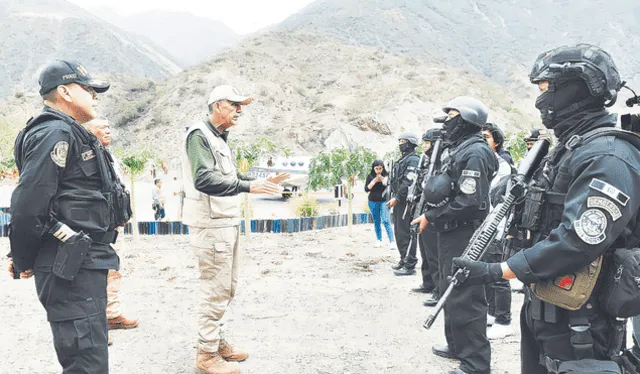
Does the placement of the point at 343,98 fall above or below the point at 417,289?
above

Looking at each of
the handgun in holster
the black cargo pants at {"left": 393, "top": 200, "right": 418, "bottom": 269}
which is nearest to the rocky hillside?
the black cargo pants at {"left": 393, "top": 200, "right": 418, "bottom": 269}

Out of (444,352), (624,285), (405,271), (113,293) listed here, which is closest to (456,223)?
(444,352)

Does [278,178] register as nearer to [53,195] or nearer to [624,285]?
[53,195]

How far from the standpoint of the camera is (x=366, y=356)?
4246 mm

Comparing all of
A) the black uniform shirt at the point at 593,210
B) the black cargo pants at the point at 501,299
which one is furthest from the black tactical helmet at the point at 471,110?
the black uniform shirt at the point at 593,210

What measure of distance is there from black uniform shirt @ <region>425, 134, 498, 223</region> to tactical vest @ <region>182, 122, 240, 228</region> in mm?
1594

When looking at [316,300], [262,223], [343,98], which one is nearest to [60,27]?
[343,98]

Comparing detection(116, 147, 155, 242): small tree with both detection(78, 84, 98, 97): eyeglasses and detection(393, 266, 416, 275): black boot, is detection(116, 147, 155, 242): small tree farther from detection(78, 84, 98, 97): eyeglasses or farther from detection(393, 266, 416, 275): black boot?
detection(78, 84, 98, 97): eyeglasses

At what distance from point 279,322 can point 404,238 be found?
2761 mm

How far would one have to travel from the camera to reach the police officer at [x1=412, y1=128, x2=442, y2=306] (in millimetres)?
5320

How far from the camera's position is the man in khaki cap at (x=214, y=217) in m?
3.62

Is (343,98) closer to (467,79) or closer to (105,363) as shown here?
(467,79)

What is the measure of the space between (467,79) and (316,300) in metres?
46.2

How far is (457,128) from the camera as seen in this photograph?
396 centimetres
